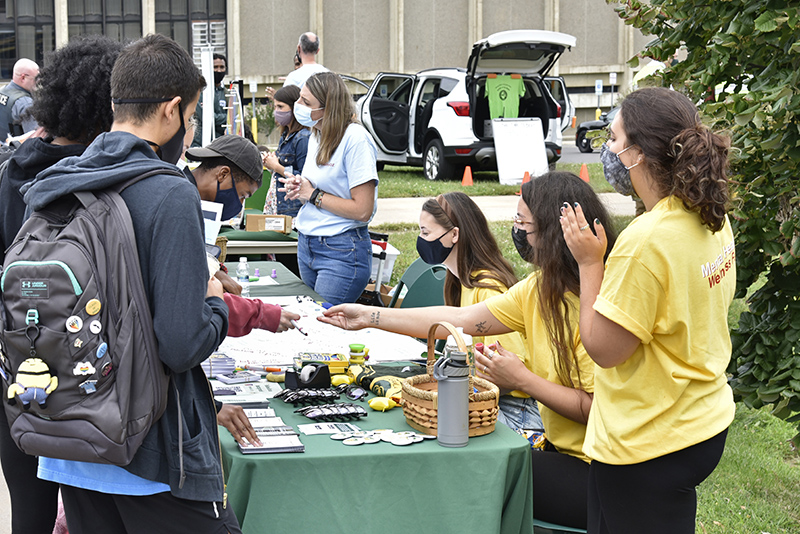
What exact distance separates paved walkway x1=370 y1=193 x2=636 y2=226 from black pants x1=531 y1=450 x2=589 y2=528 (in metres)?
7.27

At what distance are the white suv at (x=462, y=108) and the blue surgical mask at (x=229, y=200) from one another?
9.32 meters

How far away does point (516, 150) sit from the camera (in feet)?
46.1

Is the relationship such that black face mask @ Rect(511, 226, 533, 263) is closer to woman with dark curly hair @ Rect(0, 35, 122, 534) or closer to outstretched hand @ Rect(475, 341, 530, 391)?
outstretched hand @ Rect(475, 341, 530, 391)

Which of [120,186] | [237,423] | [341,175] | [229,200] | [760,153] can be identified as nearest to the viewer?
[120,186]

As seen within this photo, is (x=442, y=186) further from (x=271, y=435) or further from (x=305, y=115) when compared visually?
(x=271, y=435)

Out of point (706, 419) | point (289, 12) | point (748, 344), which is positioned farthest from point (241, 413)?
point (289, 12)

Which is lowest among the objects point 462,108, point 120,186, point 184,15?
point 120,186

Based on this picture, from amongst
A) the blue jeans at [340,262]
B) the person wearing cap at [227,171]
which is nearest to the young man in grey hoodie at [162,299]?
the person wearing cap at [227,171]

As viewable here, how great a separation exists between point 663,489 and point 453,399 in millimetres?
644

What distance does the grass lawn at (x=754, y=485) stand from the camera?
383 centimetres

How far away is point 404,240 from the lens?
9477mm

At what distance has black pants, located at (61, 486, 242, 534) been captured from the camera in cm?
185

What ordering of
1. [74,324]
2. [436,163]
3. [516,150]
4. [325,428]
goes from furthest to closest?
[436,163], [516,150], [325,428], [74,324]

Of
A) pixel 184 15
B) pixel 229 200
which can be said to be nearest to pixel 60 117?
pixel 229 200
